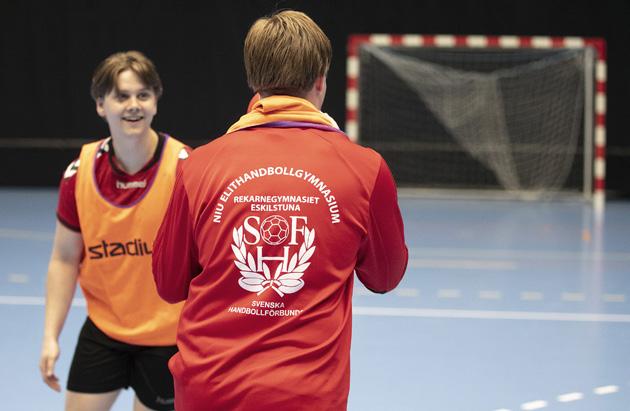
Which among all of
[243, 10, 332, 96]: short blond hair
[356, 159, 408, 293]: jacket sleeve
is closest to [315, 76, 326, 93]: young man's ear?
[243, 10, 332, 96]: short blond hair

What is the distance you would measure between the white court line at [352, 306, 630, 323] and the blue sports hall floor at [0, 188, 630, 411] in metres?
0.01

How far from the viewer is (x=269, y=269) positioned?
161cm

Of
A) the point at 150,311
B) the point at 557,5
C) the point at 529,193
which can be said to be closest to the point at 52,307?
the point at 150,311

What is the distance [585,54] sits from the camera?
12.4 m

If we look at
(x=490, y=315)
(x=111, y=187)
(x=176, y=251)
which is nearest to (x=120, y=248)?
(x=111, y=187)

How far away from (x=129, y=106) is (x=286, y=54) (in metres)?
1.20

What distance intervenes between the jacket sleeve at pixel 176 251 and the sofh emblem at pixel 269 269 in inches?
4.7

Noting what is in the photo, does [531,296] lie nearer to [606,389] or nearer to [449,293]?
[449,293]

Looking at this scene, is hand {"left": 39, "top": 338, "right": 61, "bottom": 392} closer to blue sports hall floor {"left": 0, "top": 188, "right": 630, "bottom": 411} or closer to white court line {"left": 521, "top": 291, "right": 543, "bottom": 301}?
blue sports hall floor {"left": 0, "top": 188, "right": 630, "bottom": 411}

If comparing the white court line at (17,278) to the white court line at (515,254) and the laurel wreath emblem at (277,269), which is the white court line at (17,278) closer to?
the white court line at (515,254)

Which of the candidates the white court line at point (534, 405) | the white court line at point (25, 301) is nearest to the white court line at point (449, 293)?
the white court line at point (534, 405)

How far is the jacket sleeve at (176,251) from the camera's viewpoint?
5.52ft

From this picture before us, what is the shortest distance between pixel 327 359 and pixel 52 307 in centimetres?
132

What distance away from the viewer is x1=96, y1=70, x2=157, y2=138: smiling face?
2.72 m
